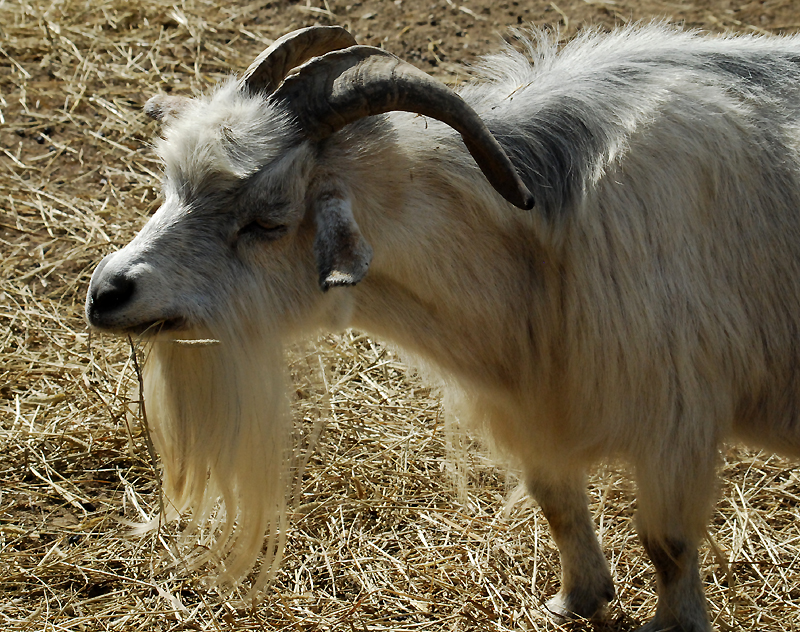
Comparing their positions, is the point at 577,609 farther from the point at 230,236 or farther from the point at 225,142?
the point at 225,142

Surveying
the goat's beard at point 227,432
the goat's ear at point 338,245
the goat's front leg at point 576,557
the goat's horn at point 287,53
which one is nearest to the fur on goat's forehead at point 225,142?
the goat's horn at point 287,53

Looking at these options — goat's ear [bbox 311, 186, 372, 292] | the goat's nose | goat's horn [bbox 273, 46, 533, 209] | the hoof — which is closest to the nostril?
the goat's nose

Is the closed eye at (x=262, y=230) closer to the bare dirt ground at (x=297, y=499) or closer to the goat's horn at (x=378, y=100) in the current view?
the goat's horn at (x=378, y=100)

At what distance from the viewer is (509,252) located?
2.99m

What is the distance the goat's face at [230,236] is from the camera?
259cm

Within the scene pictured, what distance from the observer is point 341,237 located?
259cm

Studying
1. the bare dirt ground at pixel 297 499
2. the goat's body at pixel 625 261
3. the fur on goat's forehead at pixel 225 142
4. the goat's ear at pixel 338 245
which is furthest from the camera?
the bare dirt ground at pixel 297 499

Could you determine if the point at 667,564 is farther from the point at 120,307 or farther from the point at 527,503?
the point at 120,307

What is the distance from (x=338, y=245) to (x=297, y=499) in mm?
1387

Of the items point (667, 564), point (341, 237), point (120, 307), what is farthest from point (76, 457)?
point (667, 564)

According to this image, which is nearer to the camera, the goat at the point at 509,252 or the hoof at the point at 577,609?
the goat at the point at 509,252

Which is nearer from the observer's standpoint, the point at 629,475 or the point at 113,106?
the point at 629,475

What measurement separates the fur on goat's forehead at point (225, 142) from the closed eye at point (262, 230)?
0.47ft

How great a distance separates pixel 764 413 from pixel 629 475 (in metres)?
0.51
